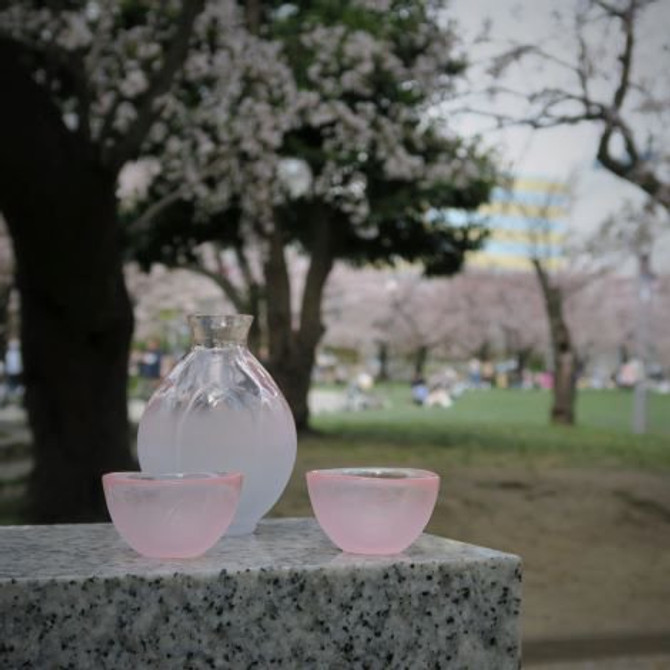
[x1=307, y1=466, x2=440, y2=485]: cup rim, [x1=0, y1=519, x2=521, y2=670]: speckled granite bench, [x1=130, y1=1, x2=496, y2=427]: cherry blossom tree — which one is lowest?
[x1=0, y1=519, x2=521, y2=670]: speckled granite bench

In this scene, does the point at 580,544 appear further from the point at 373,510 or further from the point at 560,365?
the point at 560,365

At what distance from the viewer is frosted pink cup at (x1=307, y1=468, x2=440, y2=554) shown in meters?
1.49

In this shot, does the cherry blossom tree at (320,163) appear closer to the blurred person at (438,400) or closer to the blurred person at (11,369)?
the blurred person at (11,369)

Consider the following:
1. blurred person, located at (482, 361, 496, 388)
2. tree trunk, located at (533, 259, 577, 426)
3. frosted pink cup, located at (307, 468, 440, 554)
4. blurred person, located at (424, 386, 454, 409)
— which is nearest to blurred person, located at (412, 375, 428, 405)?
blurred person, located at (424, 386, 454, 409)

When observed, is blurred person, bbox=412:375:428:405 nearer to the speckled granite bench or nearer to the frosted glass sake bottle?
the frosted glass sake bottle

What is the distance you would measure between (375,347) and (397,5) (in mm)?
26123

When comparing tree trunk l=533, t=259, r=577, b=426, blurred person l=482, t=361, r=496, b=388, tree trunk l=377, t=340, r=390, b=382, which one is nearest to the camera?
tree trunk l=533, t=259, r=577, b=426

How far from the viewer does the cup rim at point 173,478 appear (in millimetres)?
1424

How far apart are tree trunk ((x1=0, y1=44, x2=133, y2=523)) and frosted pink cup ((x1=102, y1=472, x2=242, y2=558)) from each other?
3.55 metres

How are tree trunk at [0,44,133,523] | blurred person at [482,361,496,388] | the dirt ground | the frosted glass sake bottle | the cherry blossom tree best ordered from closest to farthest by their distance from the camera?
the frosted glass sake bottle < the dirt ground < tree trunk at [0,44,133,523] < the cherry blossom tree < blurred person at [482,361,496,388]

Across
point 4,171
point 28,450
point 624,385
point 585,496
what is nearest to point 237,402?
point 4,171

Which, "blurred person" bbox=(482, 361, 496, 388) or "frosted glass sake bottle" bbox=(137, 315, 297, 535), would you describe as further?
"blurred person" bbox=(482, 361, 496, 388)

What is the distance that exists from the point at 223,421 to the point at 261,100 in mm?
8979

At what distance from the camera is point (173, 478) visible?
1467 mm
